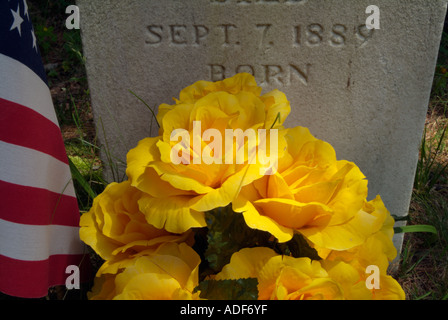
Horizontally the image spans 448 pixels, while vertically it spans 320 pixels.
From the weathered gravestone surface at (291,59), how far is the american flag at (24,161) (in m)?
0.24

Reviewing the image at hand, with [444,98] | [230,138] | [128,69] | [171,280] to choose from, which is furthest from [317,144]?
[444,98]

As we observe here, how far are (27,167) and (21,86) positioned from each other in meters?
0.21

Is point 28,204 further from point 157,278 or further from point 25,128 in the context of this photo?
point 157,278

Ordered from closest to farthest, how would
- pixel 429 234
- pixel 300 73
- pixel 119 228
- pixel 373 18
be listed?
pixel 119 228 → pixel 373 18 → pixel 300 73 → pixel 429 234

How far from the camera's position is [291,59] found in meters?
1.37

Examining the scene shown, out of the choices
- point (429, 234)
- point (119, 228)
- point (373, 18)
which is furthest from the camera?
point (429, 234)

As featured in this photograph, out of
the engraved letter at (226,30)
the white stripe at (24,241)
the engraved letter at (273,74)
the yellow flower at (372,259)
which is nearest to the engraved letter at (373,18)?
the engraved letter at (273,74)

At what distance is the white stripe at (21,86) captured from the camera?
1.08m

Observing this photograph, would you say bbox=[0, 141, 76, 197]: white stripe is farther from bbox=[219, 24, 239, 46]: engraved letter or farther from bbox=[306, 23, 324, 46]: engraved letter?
bbox=[306, 23, 324, 46]: engraved letter

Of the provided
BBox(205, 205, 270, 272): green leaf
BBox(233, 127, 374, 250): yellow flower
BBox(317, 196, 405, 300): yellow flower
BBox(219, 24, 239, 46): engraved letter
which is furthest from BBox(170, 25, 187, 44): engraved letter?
BBox(317, 196, 405, 300): yellow flower

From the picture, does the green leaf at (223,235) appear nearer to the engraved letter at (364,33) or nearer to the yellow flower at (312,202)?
the yellow flower at (312,202)

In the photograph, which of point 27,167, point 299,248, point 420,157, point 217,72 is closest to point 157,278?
point 299,248

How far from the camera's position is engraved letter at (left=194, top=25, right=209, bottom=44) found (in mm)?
1320
